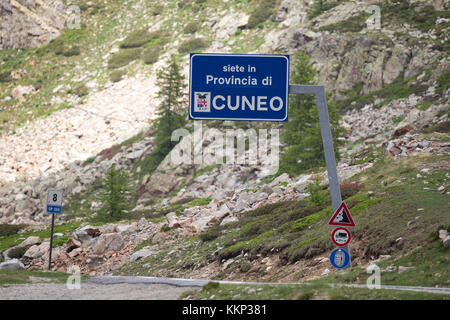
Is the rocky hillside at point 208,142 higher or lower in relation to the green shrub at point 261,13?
lower

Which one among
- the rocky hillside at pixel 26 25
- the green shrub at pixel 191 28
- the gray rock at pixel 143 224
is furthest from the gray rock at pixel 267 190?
the rocky hillside at pixel 26 25

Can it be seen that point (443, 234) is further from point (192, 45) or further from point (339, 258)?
point (192, 45)

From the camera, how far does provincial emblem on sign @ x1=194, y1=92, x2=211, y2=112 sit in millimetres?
13375

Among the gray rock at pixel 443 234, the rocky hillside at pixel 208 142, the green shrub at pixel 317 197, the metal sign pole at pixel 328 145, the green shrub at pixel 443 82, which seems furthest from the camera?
the green shrub at pixel 443 82

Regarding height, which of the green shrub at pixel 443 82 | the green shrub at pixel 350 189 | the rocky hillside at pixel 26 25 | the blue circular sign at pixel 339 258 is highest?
the rocky hillside at pixel 26 25

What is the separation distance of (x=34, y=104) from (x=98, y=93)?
29.8 ft

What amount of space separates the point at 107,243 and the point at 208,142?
715 inches

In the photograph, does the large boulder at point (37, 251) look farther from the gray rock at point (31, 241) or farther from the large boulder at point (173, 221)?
the large boulder at point (173, 221)

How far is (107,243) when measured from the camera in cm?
2767

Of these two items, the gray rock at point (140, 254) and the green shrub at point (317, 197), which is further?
the gray rock at point (140, 254)

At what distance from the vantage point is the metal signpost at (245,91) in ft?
43.2

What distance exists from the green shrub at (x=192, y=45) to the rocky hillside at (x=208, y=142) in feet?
0.81
